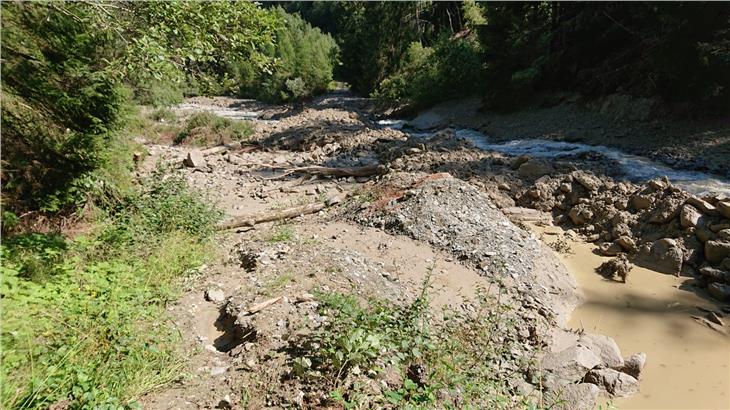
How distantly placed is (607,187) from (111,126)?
859 centimetres

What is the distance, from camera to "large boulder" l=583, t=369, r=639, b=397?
365 cm

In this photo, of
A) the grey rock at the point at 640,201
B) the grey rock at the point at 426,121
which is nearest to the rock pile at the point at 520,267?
the grey rock at the point at 640,201

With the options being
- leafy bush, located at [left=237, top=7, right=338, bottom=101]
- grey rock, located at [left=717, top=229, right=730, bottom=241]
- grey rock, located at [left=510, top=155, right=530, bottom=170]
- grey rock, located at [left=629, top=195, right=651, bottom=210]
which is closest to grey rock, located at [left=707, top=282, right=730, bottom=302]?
grey rock, located at [left=717, top=229, right=730, bottom=241]

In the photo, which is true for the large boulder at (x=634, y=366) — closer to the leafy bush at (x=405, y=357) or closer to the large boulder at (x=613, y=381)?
the large boulder at (x=613, y=381)

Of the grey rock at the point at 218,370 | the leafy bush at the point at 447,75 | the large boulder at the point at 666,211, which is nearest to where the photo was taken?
the grey rock at the point at 218,370

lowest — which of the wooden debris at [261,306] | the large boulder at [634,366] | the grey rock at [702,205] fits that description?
the large boulder at [634,366]

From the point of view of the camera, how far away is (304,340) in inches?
132

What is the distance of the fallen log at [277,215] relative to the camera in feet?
23.1

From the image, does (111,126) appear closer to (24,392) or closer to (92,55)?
(92,55)

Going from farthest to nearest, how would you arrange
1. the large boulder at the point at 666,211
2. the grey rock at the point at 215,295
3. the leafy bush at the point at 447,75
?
the leafy bush at the point at 447,75 → the large boulder at the point at 666,211 → the grey rock at the point at 215,295

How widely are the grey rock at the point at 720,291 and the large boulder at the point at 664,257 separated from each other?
0.49m

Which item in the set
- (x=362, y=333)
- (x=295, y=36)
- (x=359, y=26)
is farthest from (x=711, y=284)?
(x=295, y=36)

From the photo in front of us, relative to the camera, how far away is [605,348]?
4.12m

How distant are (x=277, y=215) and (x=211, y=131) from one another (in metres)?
9.10
